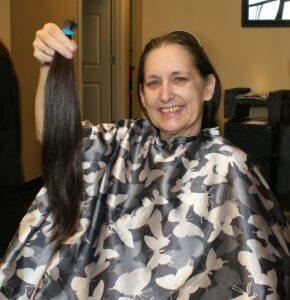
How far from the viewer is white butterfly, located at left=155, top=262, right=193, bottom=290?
1114 mm

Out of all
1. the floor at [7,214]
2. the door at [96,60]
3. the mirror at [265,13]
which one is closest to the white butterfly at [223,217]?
the floor at [7,214]

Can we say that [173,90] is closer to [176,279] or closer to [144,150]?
[144,150]

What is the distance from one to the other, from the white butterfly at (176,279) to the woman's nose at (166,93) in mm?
468

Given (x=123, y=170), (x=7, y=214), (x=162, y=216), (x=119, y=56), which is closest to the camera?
(x=162, y=216)

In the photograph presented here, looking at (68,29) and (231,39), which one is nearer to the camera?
(68,29)

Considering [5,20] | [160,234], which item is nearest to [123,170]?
[160,234]

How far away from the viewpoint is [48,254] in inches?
48.1

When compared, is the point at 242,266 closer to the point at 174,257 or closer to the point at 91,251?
the point at 174,257

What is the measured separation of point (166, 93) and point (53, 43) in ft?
1.21

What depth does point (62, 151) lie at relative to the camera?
1254 mm

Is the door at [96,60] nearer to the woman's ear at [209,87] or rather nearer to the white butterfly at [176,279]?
the woman's ear at [209,87]

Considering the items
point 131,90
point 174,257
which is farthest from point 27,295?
point 131,90

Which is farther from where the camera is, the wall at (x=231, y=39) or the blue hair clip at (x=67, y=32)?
Result: the wall at (x=231, y=39)

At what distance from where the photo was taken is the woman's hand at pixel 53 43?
112 cm
